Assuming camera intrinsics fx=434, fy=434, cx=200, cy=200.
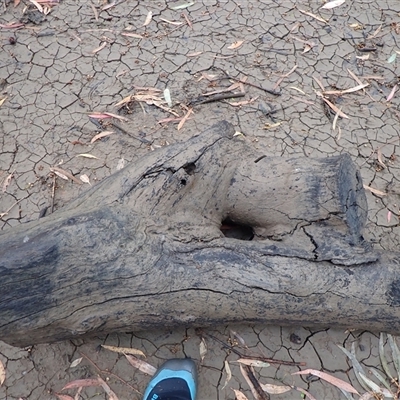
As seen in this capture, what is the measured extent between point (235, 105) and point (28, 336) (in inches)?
98.4

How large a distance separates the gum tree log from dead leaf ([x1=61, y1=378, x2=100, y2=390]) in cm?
44

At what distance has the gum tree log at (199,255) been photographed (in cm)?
194

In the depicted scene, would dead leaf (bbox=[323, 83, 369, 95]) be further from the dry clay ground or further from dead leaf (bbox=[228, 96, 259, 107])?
dead leaf (bbox=[228, 96, 259, 107])

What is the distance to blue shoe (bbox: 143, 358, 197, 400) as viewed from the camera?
2373 millimetres

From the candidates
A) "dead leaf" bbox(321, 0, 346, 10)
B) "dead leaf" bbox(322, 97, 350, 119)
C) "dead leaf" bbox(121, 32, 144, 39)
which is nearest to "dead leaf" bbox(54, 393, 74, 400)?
"dead leaf" bbox(322, 97, 350, 119)

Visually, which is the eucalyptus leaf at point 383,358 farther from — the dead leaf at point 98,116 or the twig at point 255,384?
the dead leaf at point 98,116

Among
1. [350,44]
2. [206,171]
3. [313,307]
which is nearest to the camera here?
[313,307]

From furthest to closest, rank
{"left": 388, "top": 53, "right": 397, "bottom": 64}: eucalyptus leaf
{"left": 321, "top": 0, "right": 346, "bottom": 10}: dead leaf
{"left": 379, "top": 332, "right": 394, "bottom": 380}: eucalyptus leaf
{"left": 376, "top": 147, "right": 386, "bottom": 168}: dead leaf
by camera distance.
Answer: {"left": 321, "top": 0, "right": 346, "bottom": 10}: dead leaf, {"left": 388, "top": 53, "right": 397, "bottom": 64}: eucalyptus leaf, {"left": 376, "top": 147, "right": 386, "bottom": 168}: dead leaf, {"left": 379, "top": 332, "right": 394, "bottom": 380}: eucalyptus leaf

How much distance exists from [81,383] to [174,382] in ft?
1.75

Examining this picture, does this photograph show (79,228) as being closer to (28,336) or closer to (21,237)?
(21,237)

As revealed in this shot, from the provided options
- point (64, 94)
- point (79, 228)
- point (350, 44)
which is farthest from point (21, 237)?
point (350, 44)

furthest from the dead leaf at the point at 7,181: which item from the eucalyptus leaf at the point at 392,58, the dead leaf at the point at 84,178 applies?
the eucalyptus leaf at the point at 392,58

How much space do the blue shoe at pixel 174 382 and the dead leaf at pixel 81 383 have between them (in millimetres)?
297

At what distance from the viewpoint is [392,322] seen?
7.48 ft
